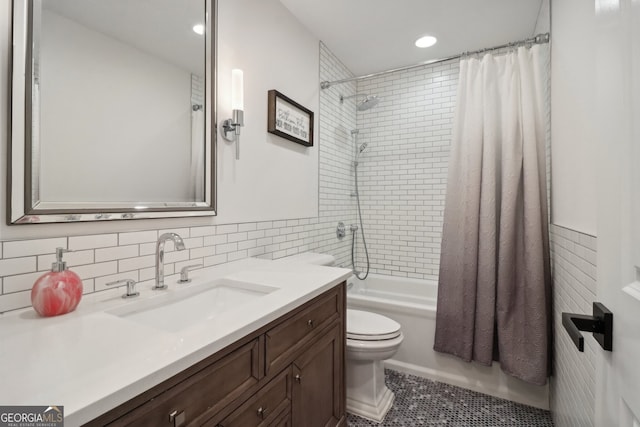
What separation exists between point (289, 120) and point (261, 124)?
0.91ft

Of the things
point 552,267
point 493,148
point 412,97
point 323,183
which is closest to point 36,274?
point 323,183

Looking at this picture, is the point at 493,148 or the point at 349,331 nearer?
the point at 349,331

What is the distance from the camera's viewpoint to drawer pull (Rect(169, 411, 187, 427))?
26.5 inches

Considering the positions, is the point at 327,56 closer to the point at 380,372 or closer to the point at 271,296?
the point at 271,296

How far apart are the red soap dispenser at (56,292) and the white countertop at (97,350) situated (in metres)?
0.03

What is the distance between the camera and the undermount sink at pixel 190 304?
103 centimetres

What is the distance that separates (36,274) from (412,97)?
3.07m

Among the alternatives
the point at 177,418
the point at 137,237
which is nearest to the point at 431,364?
the point at 177,418

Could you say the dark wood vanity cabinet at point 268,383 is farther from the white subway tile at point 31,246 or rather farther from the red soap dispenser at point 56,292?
the white subway tile at point 31,246

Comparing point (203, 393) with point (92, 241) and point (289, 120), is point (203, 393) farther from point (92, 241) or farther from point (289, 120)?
point (289, 120)

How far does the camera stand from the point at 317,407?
1286 millimetres

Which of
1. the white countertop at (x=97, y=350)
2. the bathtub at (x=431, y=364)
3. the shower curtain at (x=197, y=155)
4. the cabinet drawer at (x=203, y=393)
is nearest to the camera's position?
the white countertop at (x=97, y=350)

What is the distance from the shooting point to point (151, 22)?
4.27 feet

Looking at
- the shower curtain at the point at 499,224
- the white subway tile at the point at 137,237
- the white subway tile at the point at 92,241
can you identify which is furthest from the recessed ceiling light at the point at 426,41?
the white subway tile at the point at 92,241
